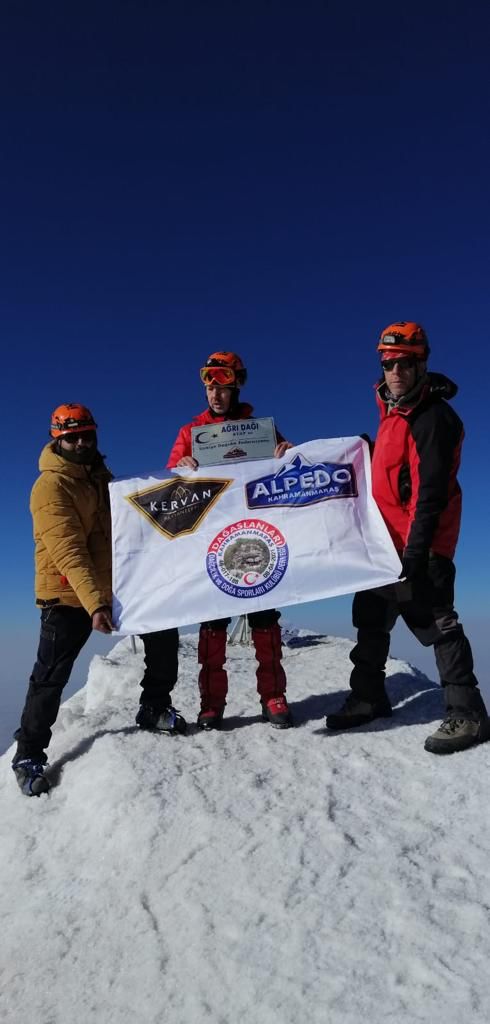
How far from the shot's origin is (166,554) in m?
5.80

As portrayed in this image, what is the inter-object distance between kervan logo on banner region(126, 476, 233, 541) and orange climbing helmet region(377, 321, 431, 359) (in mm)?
1865

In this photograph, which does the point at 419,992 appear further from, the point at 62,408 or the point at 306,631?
the point at 306,631

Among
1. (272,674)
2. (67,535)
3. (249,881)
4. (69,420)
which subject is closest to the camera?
(249,881)

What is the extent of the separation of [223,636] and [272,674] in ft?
1.91

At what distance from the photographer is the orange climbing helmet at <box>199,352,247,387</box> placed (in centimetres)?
588

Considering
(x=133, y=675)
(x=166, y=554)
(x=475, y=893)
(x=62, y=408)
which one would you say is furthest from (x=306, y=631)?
(x=475, y=893)

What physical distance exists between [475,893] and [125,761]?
8.92 ft

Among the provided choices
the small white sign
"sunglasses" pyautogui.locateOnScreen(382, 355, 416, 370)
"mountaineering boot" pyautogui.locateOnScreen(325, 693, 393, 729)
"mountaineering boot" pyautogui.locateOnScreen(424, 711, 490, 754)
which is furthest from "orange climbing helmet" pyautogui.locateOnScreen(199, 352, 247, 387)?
"mountaineering boot" pyautogui.locateOnScreen(424, 711, 490, 754)

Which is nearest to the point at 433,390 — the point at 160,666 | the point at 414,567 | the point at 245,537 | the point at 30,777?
the point at 414,567

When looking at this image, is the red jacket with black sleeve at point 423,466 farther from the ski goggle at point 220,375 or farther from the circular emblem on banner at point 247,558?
the ski goggle at point 220,375

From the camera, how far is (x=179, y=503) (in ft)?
19.3

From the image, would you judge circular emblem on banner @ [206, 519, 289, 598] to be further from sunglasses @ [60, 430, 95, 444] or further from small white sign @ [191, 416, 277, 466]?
sunglasses @ [60, 430, 95, 444]

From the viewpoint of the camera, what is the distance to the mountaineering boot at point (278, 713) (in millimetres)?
5809

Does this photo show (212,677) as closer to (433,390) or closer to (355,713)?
(355,713)
